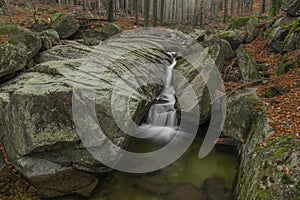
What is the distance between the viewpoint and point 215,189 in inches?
237

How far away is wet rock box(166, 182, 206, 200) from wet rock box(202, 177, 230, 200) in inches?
7.1

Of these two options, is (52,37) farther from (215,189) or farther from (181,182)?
(215,189)

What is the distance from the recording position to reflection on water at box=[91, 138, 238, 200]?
5.95 meters

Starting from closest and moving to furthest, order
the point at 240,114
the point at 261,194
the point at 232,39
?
the point at 261,194, the point at 240,114, the point at 232,39

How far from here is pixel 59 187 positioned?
5.91 m

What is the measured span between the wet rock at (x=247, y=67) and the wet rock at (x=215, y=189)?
4.59 m

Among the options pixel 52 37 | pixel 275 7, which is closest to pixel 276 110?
pixel 52 37

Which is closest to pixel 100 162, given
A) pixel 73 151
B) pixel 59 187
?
pixel 73 151

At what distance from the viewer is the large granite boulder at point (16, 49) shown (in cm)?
706

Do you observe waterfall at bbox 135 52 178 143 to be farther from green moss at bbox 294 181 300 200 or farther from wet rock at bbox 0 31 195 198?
green moss at bbox 294 181 300 200


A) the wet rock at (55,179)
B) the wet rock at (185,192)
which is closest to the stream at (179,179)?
the wet rock at (185,192)

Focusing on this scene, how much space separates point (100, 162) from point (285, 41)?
9103 millimetres

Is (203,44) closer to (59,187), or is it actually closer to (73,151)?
(73,151)

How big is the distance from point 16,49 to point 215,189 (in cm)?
770
